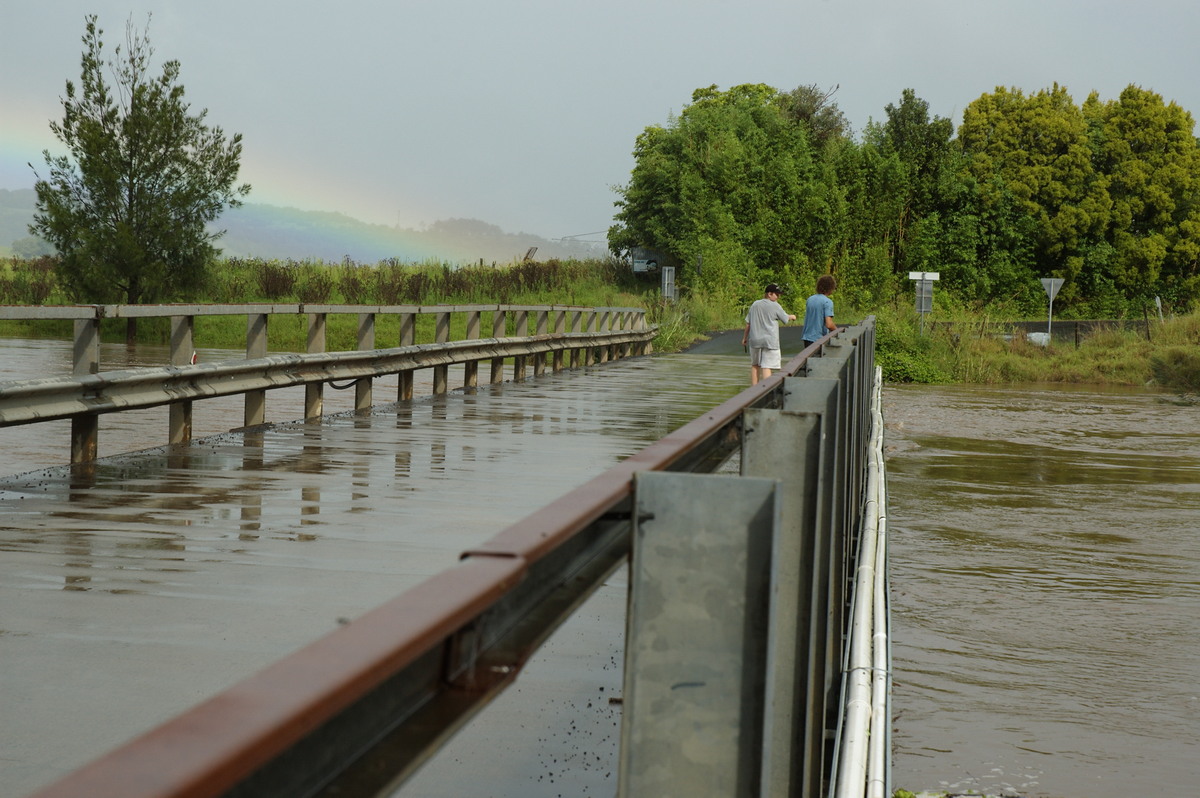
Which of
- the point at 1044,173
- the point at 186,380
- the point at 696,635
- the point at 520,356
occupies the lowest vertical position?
the point at 520,356

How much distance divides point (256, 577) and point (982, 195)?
8535 centimetres

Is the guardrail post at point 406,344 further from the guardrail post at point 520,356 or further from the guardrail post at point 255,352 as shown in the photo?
the guardrail post at point 520,356

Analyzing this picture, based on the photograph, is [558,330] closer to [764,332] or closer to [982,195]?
[764,332]

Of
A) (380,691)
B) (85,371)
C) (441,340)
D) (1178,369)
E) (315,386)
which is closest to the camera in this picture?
(380,691)

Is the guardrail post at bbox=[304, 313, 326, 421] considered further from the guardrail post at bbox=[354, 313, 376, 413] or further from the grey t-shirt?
the grey t-shirt

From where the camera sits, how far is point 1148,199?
88125 millimetres

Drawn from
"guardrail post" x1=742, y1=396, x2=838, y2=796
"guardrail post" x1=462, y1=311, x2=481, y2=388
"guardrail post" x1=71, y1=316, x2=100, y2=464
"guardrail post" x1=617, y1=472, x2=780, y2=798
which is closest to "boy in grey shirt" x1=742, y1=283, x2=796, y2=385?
"guardrail post" x1=462, y1=311, x2=481, y2=388

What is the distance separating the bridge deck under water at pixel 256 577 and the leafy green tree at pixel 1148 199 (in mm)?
78765

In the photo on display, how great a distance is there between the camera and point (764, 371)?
21.1 m

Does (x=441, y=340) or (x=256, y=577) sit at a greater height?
(x=441, y=340)

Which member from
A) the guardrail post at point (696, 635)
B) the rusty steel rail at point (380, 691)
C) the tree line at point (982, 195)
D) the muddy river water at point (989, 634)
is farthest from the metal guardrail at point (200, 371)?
the tree line at point (982, 195)

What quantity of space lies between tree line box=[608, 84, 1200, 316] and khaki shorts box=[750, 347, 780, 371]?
6041 cm

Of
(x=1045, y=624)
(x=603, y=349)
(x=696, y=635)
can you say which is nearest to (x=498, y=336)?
(x=603, y=349)

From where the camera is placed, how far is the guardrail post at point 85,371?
10.7 metres
